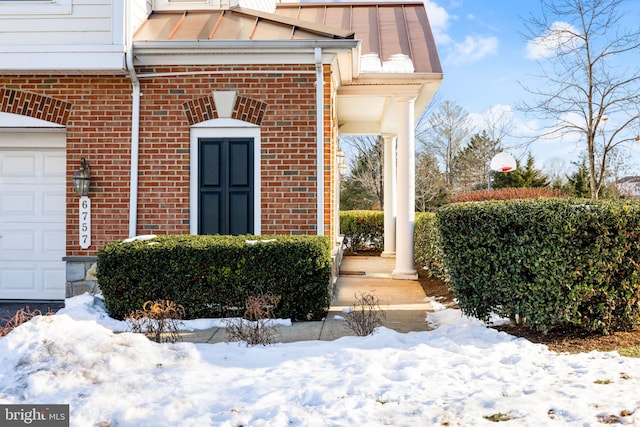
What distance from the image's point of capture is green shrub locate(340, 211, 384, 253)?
54.5 feet

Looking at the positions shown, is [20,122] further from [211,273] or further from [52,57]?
[211,273]

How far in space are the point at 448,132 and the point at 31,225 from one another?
24894mm

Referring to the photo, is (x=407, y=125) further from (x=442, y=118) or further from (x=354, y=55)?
(x=442, y=118)

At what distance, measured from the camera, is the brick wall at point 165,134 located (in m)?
7.16

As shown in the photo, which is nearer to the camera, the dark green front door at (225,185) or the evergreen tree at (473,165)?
the dark green front door at (225,185)

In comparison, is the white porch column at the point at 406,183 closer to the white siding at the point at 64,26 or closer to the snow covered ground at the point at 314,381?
the snow covered ground at the point at 314,381

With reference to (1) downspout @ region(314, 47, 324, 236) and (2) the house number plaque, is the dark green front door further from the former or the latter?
(2) the house number plaque

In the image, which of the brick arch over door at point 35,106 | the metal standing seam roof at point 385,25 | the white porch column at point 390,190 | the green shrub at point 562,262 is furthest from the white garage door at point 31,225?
the white porch column at point 390,190

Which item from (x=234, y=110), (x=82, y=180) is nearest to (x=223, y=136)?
(x=234, y=110)

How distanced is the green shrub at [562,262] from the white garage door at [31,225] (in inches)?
234

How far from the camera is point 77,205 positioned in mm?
7238

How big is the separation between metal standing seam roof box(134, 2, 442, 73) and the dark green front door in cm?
146

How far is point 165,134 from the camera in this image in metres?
7.22

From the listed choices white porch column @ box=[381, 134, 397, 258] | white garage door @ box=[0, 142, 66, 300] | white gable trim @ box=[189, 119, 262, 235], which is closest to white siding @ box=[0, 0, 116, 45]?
white garage door @ box=[0, 142, 66, 300]
